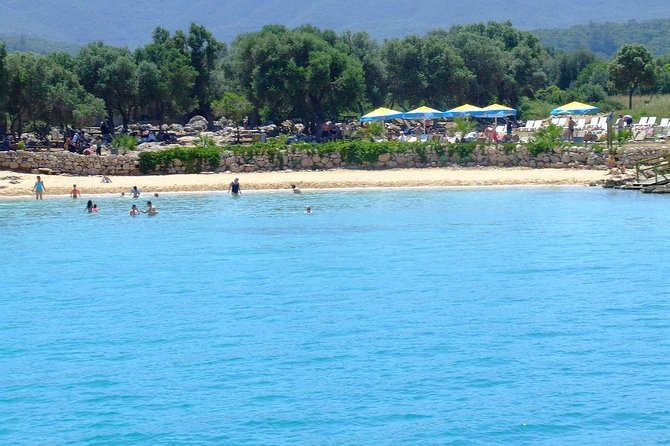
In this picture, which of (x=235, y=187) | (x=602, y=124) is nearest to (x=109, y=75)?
(x=235, y=187)

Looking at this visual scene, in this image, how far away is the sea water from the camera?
1541 centimetres

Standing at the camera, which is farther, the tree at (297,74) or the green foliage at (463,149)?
the tree at (297,74)

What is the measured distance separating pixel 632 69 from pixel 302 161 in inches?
1160

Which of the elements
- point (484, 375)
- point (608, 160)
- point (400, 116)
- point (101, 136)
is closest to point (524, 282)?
point (484, 375)

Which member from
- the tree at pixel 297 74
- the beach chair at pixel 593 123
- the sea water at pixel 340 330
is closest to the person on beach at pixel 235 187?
the sea water at pixel 340 330

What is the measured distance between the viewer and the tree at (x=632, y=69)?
6788cm

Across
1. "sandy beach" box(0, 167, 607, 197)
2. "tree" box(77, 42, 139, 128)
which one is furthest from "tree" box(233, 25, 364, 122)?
"sandy beach" box(0, 167, 607, 197)

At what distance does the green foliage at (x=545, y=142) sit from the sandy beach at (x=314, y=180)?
0.92 m

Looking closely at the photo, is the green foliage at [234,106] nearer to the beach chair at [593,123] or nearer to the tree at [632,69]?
the beach chair at [593,123]

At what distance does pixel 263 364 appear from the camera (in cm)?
1831

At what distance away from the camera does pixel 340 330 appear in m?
20.5

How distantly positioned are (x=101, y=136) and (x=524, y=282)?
36222 millimetres

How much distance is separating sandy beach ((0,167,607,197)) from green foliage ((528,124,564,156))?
3.02 ft

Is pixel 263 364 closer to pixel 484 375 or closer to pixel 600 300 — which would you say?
pixel 484 375
